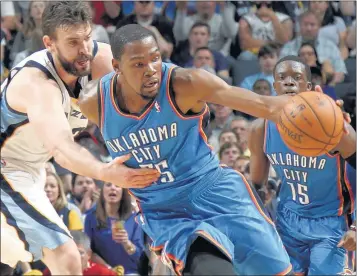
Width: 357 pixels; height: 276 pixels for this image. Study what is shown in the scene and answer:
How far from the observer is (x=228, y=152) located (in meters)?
8.30

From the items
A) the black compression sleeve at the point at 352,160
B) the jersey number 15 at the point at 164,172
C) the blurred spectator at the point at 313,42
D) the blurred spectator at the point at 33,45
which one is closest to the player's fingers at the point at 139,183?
the jersey number 15 at the point at 164,172

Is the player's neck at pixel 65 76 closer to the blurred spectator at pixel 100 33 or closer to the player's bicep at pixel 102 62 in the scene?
the player's bicep at pixel 102 62

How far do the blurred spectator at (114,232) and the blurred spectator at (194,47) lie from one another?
9.23 ft

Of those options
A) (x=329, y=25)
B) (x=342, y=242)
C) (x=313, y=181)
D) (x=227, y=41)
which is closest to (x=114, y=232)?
(x=313, y=181)

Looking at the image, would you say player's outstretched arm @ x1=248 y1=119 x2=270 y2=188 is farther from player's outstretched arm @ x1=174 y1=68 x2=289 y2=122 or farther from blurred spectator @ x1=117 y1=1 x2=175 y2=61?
blurred spectator @ x1=117 y1=1 x2=175 y2=61

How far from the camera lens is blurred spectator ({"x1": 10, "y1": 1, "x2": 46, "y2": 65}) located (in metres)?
9.64

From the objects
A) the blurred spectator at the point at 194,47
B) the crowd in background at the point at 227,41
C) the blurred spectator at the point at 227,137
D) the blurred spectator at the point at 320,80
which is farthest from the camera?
the blurred spectator at the point at 194,47

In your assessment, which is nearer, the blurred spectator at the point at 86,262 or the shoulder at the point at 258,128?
the shoulder at the point at 258,128

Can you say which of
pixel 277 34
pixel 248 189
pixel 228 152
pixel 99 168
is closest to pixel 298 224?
pixel 248 189

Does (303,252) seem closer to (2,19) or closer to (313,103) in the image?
(313,103)

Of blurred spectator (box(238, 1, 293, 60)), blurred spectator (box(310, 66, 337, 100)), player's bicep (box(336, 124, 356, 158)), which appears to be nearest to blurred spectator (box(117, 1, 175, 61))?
blurred spectator (box(238, 1, 293, 60))

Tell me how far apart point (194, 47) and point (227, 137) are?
1.80m

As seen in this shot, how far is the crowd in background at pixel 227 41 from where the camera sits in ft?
29.0

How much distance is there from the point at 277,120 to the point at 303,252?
5.56 feet
